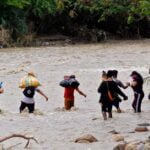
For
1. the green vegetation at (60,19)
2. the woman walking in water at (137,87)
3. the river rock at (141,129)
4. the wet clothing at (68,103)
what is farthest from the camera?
the green vegetation at (60,19)

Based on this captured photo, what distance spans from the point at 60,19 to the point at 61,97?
32.3m

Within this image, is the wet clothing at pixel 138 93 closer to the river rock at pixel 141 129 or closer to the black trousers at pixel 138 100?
the black trousers at pixel 138 100

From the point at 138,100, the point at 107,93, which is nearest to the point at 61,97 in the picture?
the point at 138,100

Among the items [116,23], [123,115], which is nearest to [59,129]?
[123,115]

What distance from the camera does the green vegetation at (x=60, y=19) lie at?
163 feet

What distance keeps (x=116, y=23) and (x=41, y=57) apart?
18.2m

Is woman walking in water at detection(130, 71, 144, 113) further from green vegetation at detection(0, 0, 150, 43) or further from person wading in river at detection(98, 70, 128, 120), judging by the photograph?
green vegetation at detection(0, 0, 150, 43)

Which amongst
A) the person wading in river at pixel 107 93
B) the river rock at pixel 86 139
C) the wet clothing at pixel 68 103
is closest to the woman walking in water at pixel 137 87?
the person wading in river at pixel 107 93

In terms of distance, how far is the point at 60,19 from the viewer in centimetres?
5397

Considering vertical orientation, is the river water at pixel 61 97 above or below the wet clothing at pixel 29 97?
below

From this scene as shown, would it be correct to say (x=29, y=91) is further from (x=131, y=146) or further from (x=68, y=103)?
(x=131, y=146)

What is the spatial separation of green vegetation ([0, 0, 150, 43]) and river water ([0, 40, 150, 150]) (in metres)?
5.44

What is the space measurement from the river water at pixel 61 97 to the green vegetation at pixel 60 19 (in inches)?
214

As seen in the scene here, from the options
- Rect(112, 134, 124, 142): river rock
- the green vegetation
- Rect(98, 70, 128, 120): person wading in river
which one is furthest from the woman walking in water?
the green vegetation
